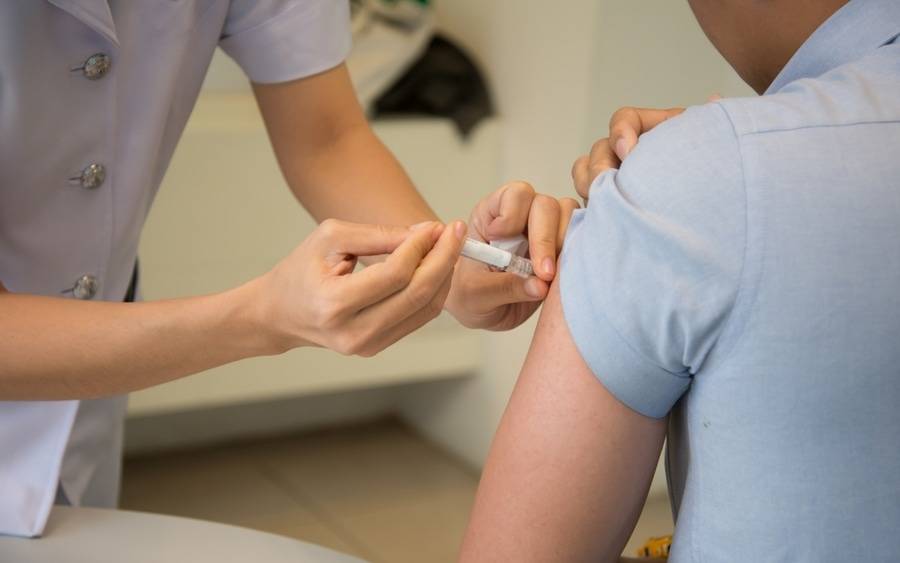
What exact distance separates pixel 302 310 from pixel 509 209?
0.26m

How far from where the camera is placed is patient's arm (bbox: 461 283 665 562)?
0.84 m

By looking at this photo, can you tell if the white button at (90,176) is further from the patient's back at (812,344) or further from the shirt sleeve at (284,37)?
the patient's back at (812,344)

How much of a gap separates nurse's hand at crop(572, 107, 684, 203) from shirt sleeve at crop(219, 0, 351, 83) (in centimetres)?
44

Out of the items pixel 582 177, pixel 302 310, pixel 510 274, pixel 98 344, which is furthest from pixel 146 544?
pixel 582 177

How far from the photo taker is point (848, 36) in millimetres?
854

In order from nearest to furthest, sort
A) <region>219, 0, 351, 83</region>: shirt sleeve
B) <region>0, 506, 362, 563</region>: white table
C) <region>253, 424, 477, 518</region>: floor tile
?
1. <region>0, 506, 362, 563</region>: white table
2. <region>219, 0, 351, 83</region>: shirt sleeve
3. <region>253, 424, 477, 518</region>: floor tile

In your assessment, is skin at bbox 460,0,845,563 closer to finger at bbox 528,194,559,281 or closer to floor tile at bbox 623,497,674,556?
finger at bbox 528,194,559,281

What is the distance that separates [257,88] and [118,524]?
58 cm

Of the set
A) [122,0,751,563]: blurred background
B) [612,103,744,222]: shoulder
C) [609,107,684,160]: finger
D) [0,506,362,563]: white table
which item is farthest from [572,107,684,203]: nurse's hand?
[122,0,751,563]: blurred background

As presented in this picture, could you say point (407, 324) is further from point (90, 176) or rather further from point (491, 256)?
point (90, 176)

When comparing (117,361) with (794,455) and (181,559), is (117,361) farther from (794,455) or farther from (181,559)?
(794,455)

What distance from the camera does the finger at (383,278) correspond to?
0.89 m

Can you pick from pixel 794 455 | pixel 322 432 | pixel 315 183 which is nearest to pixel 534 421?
pixel 794 455

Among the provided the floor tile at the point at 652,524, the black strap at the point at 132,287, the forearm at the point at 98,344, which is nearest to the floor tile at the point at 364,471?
the floor tile at the point at 652,524
